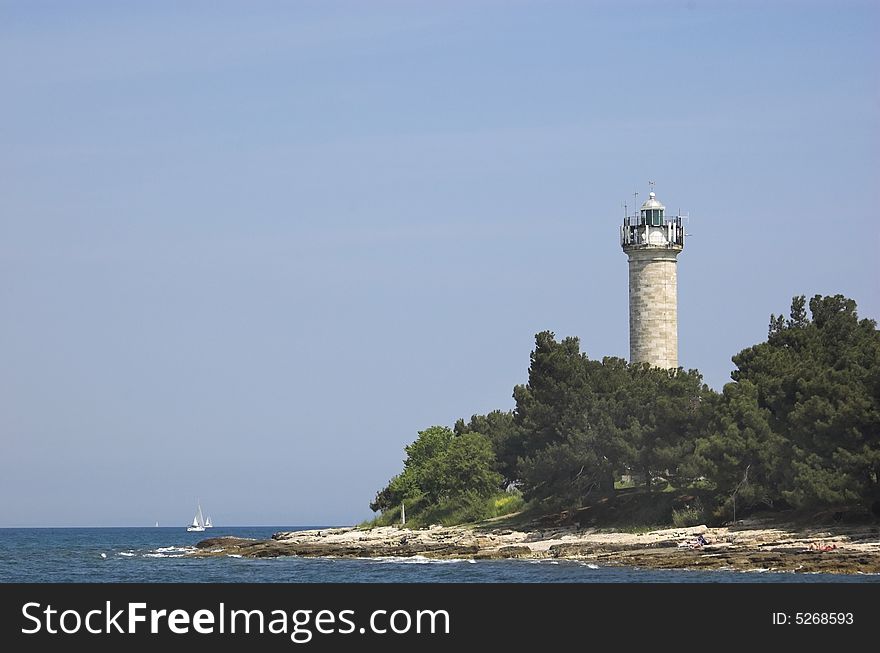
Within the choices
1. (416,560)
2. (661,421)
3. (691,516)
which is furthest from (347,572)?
(661,421)

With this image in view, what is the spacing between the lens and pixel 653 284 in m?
86.6

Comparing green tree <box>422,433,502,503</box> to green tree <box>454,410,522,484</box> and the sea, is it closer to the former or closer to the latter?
green tree <box>454,410,522,484</box>

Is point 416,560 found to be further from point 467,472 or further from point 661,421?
point 467,472

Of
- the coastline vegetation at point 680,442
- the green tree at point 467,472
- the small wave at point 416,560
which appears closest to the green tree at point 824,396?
the coastline vegetation at point 680,442

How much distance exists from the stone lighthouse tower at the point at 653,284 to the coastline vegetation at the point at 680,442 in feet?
9.20

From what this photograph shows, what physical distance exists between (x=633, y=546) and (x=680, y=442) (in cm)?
1054

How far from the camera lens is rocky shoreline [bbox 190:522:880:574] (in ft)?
172

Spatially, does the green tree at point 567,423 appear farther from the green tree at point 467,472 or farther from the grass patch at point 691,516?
the grass patch at point 691,516

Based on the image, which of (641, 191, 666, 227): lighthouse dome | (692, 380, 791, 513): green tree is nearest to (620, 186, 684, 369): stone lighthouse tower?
(641, 191, 666, 227): lighthouse dome
